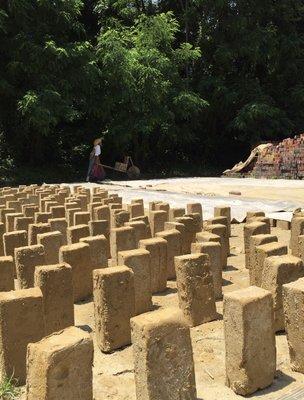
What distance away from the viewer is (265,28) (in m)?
19.8

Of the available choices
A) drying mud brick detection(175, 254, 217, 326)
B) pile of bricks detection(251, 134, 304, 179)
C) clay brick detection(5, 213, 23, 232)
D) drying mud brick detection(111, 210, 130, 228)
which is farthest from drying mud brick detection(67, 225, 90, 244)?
pile of bricks detection(251, 134, 304, 179)

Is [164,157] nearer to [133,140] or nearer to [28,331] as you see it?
[133,140]

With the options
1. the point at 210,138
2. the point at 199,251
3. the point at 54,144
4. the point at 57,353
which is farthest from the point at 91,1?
the point at 57,353

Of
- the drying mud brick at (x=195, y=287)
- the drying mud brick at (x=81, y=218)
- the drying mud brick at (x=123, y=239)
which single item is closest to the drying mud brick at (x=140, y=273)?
the drying mud brick at (x=195, y=287)

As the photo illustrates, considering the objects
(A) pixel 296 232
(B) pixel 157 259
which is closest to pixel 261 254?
(B) pixel 157 259

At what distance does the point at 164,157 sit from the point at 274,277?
18.5 metres

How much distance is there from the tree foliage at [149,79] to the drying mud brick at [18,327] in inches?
517

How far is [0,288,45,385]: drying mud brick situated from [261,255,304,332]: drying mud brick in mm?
1301

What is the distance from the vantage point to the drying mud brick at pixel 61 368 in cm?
187

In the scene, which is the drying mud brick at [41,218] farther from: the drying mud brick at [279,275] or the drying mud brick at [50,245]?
the drying mud brick at [279,275]

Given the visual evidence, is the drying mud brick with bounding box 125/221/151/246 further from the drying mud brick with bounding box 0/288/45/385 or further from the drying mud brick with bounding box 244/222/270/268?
the drying mud brick with bounding box 0/288/45/385

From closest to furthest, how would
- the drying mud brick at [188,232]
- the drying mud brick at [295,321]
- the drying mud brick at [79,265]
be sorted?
the drying mud brick at [295,321]
the drying mud brick at [79,265]
the drying mud brick at [188,232]

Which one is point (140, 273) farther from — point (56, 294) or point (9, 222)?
point (9, 222)

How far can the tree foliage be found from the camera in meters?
16.4
